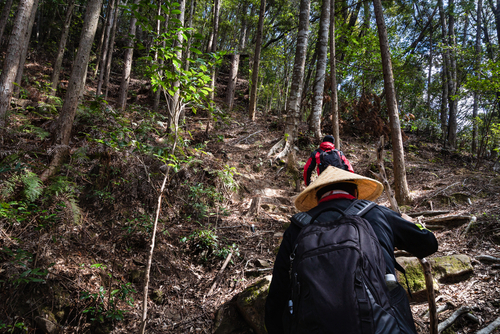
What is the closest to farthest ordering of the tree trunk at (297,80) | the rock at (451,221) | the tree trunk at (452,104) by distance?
the rock at (451,221), the tree trunk at (297,80), the tree trunk at (452,104)

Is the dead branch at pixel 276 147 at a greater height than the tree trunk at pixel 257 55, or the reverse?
the tree trunk at pixel 257 55

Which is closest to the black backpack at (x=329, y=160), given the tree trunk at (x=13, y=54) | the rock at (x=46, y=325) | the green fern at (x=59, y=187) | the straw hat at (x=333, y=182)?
the straw hat at (x=333, y=182)

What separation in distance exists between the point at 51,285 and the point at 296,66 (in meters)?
9.86

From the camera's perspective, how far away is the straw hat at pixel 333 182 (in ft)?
6.66

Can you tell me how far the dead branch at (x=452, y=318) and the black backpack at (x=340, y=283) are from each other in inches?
88.2

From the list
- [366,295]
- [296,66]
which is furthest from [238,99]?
[366,295]

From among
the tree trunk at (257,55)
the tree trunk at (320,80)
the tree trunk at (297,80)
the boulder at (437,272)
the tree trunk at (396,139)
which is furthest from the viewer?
the tree trunk at (257,55)

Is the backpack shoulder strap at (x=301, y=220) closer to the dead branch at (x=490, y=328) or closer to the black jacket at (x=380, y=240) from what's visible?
the black jacket at (x=380, y=240)

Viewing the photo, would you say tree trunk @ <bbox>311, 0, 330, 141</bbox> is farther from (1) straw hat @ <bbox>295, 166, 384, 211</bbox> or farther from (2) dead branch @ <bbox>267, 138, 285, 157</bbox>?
(1) straw hat @ <bbox>295, 166, 384, 211</bbox>

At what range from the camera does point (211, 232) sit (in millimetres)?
5203

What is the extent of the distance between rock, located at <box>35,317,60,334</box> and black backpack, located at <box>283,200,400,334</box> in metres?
3.53

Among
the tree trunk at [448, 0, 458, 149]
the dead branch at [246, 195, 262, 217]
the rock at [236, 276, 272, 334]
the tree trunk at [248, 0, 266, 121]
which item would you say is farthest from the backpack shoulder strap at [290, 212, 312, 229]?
the tree trunk at [448, 0, 458, 149]

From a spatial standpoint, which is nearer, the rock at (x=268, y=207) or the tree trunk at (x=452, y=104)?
the rock at (x=268, y=207)

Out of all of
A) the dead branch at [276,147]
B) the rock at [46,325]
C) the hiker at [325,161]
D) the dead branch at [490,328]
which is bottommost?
the rock at [46,325]
